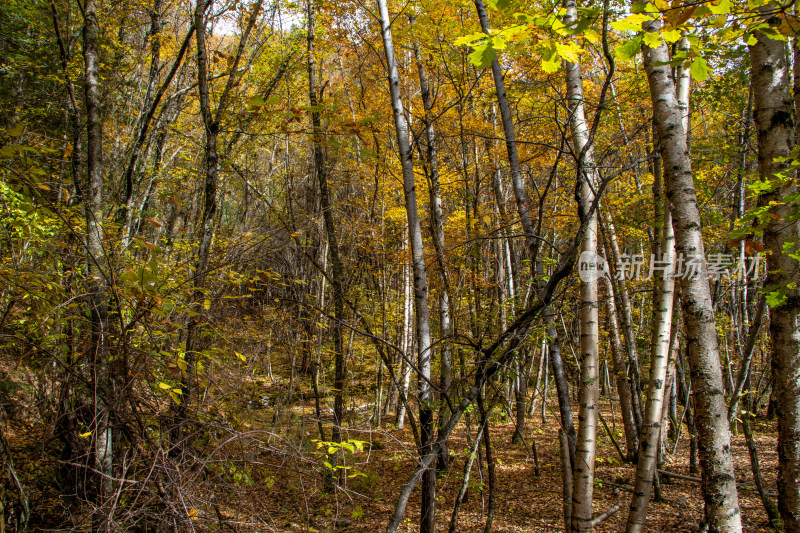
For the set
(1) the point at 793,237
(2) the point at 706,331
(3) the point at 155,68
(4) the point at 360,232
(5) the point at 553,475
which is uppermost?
(3) the point at 155,68

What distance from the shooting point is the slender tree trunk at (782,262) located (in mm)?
2783

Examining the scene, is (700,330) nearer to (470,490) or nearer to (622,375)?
(622,375)

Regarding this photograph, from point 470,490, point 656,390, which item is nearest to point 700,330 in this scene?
point 656,390

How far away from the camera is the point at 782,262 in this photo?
2.86 metres

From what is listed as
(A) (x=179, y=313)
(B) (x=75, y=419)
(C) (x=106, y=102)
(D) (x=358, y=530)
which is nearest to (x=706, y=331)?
(A) (x=179, y=313)

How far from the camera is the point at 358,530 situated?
6.21 metres

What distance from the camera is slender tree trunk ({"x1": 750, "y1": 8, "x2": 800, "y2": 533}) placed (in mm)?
2783

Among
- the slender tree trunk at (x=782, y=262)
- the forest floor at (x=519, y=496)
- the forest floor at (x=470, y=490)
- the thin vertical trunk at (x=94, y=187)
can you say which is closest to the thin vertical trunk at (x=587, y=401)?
the forest floor at (x=470, y=490)

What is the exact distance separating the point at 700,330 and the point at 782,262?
963 millimetres

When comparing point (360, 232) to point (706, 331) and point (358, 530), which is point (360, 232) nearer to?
point (358, 530)

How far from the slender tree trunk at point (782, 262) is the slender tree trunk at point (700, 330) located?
0.58 metres

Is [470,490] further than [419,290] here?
Yes

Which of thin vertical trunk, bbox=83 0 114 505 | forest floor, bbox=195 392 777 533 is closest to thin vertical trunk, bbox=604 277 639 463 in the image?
forest floor, bbox=195 392 777 533

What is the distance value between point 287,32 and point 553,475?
9528 mm
